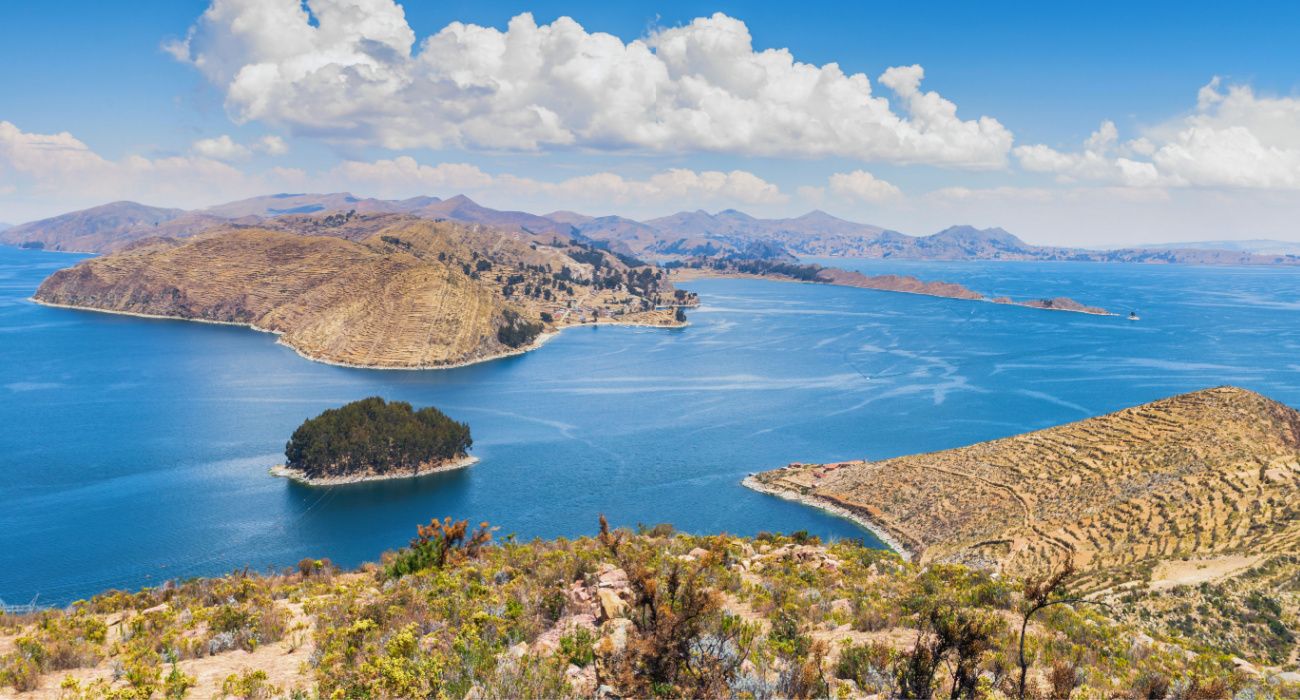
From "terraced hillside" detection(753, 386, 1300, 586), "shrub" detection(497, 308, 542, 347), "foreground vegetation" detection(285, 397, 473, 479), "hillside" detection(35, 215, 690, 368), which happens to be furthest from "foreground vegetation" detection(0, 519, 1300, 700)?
"shrub" detection(497, 308, 542, 347)

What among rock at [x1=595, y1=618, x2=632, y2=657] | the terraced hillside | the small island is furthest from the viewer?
the small island

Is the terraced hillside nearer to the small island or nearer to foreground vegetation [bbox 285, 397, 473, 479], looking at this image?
the small island

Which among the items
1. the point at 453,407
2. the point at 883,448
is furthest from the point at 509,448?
the point at 883,448

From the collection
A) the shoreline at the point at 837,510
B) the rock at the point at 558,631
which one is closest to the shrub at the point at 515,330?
the shoreline at the point at 837,510

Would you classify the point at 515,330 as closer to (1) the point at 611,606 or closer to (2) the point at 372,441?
(2) the point at 372,441

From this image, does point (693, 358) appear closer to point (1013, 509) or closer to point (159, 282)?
point (1013, 509)

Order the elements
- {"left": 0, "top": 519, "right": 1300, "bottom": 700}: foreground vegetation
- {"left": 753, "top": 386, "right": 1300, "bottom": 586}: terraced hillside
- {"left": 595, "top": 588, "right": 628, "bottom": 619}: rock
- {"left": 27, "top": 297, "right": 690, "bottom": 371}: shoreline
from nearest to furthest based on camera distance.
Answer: {"left": 0, "top": 519, "right": 1300, "bottom": 700}: foreground vegetation → {"left": 595, "top": 588, "right": 628, "bottom": 619}: rock → {"left": 753, "top": 386, "right": 1300, "bottom": 586}: terraced hillside → {"left": 27, "top": 297, "right": 690, "bottom": 371}: shoreline

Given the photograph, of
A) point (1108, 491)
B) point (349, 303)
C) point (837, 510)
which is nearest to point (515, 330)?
point (349, 303)

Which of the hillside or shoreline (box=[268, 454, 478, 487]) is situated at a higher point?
the hillside
